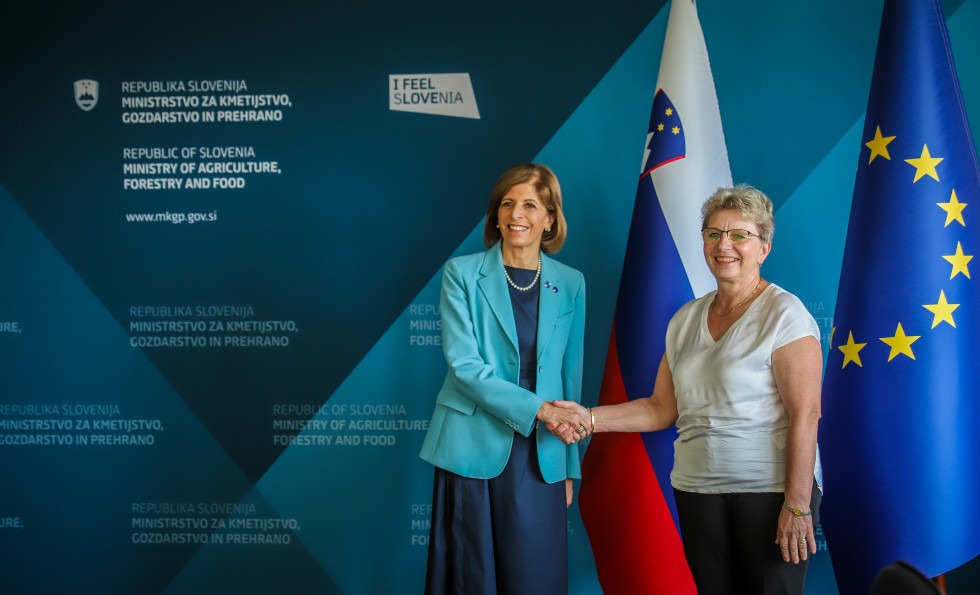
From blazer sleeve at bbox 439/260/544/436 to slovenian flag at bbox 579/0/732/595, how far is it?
1.64 feet

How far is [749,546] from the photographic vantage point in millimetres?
1663

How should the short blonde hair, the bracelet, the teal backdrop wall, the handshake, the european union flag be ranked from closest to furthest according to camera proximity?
the bracelet, the short blonde hair, the european union flag, the handshake, the teal backdrop wall

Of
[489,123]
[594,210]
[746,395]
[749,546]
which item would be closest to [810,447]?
[746,395]

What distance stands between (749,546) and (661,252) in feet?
3.31

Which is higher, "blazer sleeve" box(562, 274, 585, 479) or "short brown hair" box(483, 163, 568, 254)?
"short brown hair" box(483, 163, 568, 254)

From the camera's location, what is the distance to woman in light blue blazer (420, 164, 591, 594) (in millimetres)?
1998

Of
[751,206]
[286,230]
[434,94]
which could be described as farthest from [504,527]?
[434,94]

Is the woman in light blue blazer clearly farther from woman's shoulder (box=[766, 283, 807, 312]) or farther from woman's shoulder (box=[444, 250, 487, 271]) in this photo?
woman's shoulder (box=[766, 283, 807, 312])

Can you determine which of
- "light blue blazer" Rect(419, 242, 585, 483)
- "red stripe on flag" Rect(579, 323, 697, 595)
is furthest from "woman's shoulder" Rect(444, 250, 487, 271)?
"red stripe on flag" Rect(579, 323, 697, 595)

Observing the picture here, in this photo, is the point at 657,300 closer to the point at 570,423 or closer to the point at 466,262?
the point at 570,423

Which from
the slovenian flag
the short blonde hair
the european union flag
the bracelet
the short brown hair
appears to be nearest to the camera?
the bracelet

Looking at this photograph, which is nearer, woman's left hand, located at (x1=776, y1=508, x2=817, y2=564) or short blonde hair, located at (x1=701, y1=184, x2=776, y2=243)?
woman's left hand, located at (x1=776, y1=508, x2=817, y2=564)

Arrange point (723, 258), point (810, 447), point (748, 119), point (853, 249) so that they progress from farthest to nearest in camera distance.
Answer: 1. point (748, 119)
2. point (853, 249)
3. point (723, 258)
4. point (810, 447)

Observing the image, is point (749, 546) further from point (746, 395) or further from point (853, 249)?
point (853, 249)
